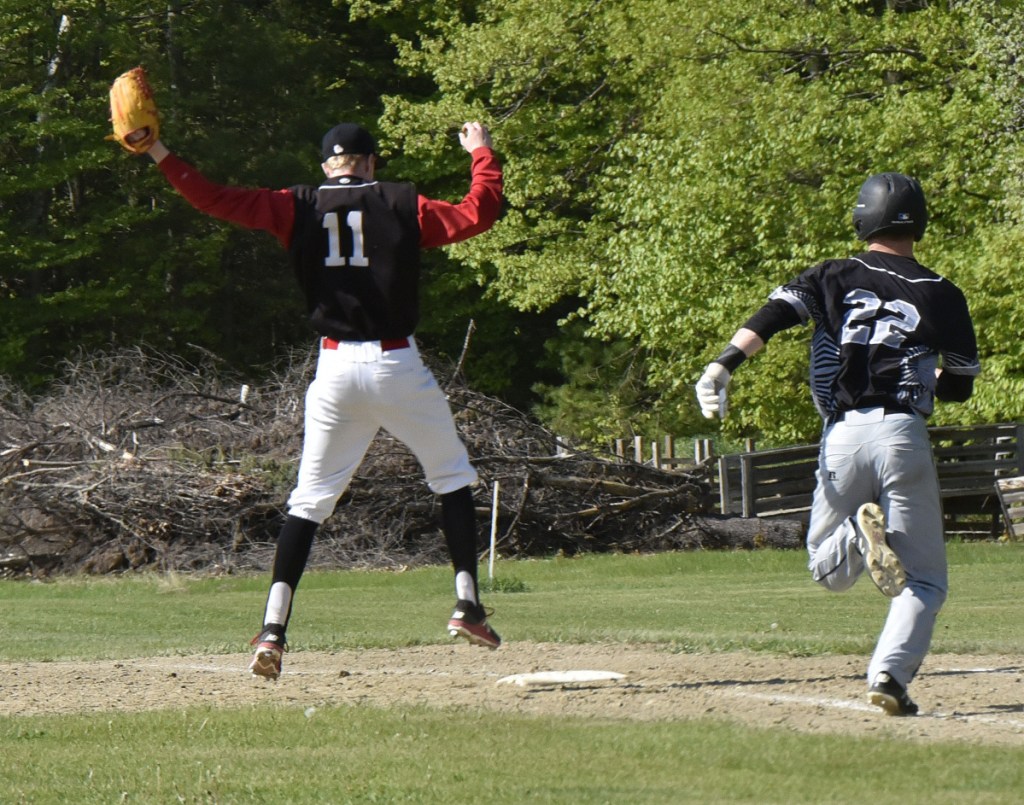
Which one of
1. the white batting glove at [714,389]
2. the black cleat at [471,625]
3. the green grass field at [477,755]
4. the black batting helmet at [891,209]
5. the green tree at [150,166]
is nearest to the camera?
the green grass field at [477,755]

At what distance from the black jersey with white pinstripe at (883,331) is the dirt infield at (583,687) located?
1201 millimetres

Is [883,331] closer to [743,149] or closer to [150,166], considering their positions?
[743,149]

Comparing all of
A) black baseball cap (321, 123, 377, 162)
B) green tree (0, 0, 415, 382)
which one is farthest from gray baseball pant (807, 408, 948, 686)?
green tree (0, 0, 415, 382)

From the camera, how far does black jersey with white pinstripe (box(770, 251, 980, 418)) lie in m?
6.24

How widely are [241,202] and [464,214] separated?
98 cm

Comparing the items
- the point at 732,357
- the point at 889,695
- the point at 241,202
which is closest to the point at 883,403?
the point at 732,357

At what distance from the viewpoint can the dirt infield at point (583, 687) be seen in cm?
617

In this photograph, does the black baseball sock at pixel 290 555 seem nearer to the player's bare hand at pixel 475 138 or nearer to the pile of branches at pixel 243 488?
the player's bare hand at pixel 475 138

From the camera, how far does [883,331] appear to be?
20.5 ft

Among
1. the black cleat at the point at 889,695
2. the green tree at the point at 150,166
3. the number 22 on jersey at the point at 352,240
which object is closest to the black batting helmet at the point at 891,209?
the black cleat at the point at 889,695

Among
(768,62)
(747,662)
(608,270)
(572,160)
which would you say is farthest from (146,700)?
(572,160)

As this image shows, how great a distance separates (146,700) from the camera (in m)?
7.25

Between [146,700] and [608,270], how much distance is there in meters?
26.2

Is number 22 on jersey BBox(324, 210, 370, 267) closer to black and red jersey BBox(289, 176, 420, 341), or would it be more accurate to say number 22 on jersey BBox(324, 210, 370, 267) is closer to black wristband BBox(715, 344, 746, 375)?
black and red jersey BBox(289, 176, 420, 341)
